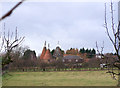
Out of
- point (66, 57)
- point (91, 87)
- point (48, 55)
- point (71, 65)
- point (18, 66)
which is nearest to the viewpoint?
point (91, 87)

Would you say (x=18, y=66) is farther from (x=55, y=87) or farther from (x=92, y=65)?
(x=55, y=87)

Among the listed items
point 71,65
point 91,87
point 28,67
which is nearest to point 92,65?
point 71,65

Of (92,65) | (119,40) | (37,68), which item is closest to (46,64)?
(37,68)

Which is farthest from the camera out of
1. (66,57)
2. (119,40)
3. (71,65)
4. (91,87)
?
(66,57)

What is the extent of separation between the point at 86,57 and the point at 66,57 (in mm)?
5840

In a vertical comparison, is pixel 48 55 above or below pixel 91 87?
above

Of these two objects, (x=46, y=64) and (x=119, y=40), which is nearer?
(x=119, y=40)

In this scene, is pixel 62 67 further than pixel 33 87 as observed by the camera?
Yes

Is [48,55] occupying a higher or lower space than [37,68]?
higher

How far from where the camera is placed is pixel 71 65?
43.2 metres

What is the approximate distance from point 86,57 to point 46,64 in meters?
15.2

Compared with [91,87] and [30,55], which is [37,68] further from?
[91,87]

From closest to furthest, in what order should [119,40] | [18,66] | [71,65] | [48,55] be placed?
[119,40] → [18,66] → [71,65] → [48,55]

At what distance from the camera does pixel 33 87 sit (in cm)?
1694
